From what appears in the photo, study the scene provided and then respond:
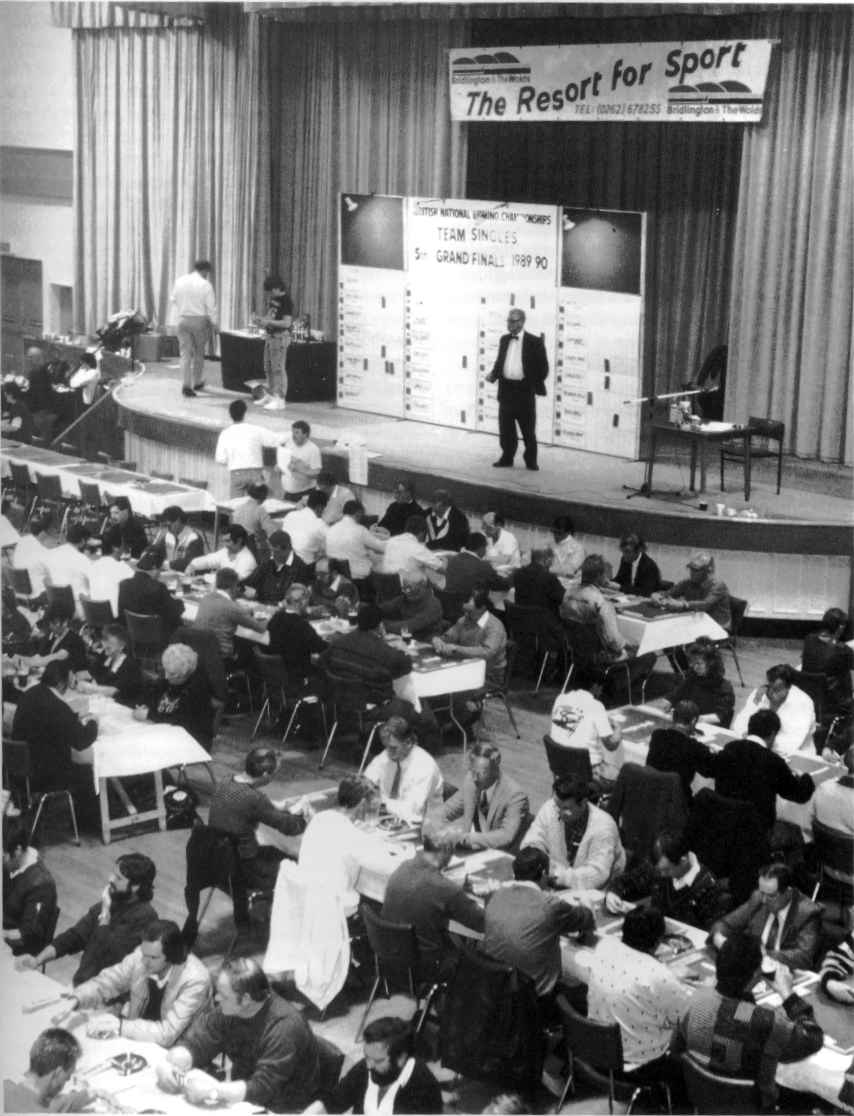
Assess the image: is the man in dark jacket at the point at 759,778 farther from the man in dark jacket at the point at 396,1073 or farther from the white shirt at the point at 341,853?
the man in dark jacket at the point at 396,1073

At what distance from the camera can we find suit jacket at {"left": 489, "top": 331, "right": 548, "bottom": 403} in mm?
15273

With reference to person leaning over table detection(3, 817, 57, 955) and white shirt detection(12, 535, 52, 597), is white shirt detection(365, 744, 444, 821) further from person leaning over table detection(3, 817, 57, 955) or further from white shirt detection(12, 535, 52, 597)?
white shirt detection(12, 535, 52, 597)

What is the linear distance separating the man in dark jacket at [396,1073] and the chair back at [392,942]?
0.90 metres

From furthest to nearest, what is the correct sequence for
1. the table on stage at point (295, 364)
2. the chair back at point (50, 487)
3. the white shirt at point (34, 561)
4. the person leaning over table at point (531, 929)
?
the table on stage at point (295, 364)
the chair back at point (50, 487)
the white shirt at point (34, 561)
the person leaning over table at point (531, 929)

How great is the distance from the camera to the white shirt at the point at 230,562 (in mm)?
12203

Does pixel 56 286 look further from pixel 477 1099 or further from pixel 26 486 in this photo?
pixel 477 1099

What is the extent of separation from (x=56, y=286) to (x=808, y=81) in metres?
13.6

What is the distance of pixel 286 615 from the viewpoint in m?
10.7

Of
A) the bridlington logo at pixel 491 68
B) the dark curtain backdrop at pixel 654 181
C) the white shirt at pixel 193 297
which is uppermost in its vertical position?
the bridlington logo at pixel 491 68

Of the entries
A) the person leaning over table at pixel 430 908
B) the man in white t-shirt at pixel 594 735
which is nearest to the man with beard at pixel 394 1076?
the person leaning over table at pixel 430 908

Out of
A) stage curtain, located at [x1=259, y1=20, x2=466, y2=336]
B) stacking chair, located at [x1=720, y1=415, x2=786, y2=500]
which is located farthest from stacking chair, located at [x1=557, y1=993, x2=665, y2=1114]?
stage curtain, located at [x1=259, y1=20, x2=466, y2=336]

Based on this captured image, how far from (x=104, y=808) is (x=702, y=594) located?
4550 mm

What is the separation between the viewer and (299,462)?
15.2 m

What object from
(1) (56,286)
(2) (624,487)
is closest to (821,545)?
(2) (624,487)
